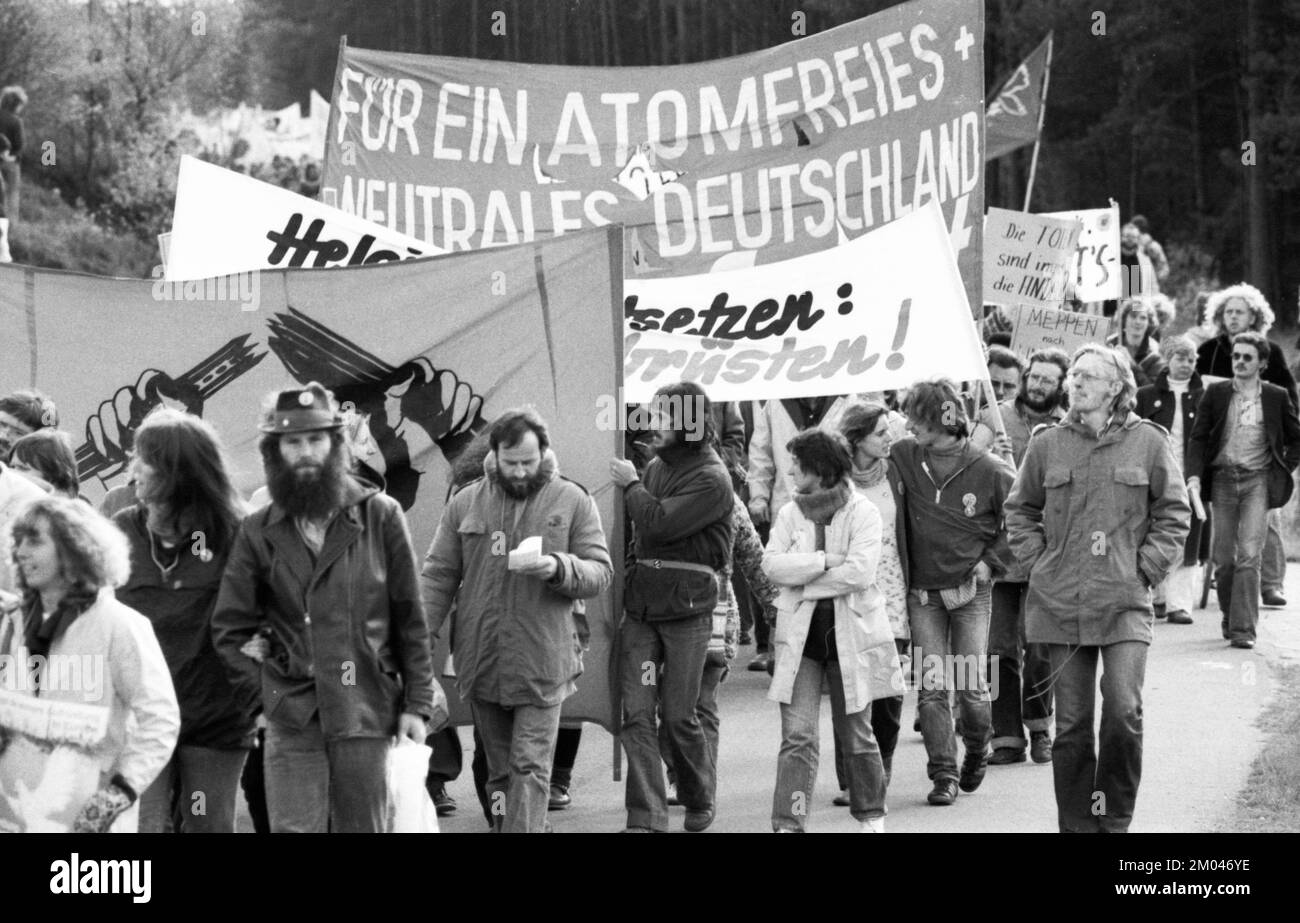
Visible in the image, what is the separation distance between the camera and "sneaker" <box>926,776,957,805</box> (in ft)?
26.8

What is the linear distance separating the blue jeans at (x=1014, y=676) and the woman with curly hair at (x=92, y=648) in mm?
4708

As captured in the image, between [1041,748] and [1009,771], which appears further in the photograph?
[1041,748]

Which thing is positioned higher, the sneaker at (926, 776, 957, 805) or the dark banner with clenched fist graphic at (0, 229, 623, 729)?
the dark banner with clenched fist graphic at (0, 229, 623, 729)

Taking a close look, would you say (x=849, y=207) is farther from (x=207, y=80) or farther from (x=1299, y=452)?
(x=207, y=80)

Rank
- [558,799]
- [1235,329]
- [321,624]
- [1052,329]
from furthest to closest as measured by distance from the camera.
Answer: [1052,329]
[1235,329]
[558,799]
[321,624]

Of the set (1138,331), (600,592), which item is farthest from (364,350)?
(1138,331)

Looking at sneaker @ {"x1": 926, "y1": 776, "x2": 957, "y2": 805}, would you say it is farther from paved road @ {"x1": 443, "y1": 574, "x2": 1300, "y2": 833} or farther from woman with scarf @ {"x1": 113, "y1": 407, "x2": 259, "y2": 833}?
woman with scarf @ {"x1": 113, "y1": 407, "x2": 259, "y2": 833}

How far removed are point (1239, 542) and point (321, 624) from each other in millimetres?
7491

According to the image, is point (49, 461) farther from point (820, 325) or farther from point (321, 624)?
point (820, 325)

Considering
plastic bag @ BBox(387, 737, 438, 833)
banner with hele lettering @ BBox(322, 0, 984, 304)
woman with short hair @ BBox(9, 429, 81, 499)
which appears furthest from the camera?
banner with hele lettering @ BBox(322, 0, 984, 304)

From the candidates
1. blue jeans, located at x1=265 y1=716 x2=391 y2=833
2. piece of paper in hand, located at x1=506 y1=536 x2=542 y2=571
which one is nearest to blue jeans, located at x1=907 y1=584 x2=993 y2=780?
piece of paper in hand, located at x1=506 y1=536 x2=542 y2=571

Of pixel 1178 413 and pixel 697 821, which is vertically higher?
pixel 1178 413

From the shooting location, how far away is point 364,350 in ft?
26.6

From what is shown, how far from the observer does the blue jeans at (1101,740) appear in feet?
23.3
